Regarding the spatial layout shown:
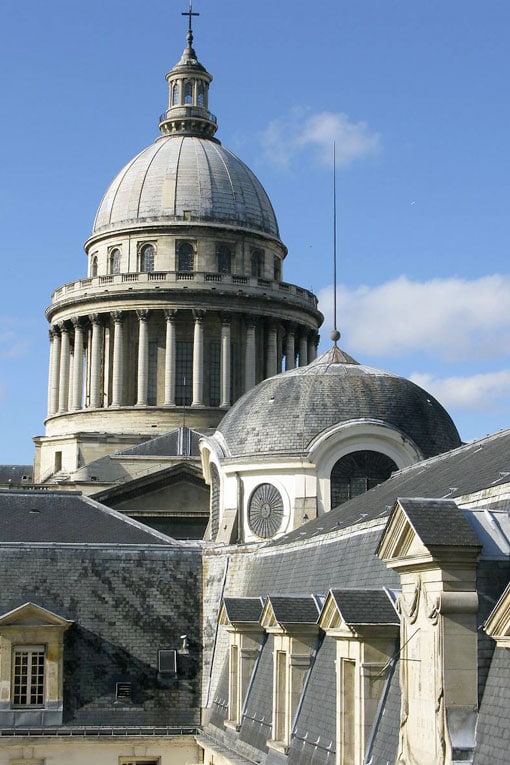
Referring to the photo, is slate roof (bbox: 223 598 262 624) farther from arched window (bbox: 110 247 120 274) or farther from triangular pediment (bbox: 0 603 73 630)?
arched window (bbox: 110 247 120 274)

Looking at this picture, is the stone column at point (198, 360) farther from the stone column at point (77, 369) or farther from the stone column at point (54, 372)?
the stone column at point (54, 372)

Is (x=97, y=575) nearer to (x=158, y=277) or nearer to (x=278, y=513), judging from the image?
(x=278, y=513)

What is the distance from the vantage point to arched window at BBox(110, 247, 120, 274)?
8212cm

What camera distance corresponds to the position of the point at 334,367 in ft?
149

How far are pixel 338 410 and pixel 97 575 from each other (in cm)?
1612

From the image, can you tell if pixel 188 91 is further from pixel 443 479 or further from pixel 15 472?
pixel 443 479

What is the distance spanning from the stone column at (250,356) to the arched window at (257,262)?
426 cm

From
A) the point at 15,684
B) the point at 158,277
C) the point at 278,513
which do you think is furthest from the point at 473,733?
the point at 158,277

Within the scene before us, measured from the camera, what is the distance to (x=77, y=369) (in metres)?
82.6

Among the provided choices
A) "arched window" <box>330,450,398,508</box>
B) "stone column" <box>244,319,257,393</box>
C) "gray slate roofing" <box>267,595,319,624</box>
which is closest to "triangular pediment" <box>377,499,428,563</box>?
"gray slate roofing" <box>267,595,319,624</box>

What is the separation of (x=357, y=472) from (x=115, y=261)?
42.3 meters

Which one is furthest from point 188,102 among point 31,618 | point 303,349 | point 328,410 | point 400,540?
point 400,540

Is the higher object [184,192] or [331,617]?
[184,192]

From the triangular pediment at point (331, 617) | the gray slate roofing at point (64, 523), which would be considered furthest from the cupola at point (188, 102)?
the triangular pediment at point (331, 617)
